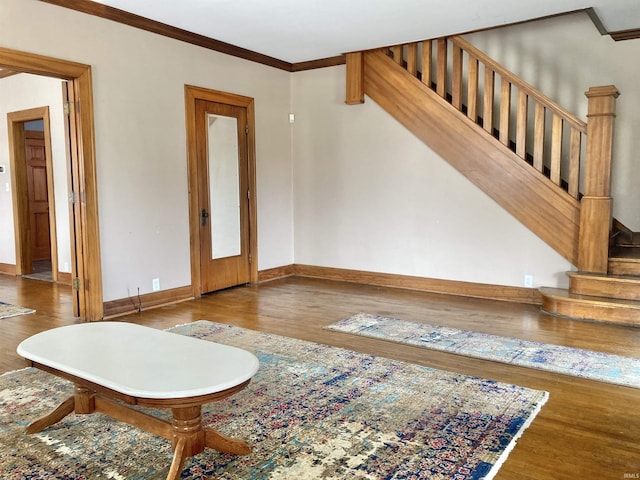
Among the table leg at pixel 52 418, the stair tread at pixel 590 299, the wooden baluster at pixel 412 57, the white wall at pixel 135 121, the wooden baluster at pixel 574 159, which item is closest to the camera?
the table leg at pixel 52 418

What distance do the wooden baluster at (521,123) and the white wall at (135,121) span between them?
3129 millimetres

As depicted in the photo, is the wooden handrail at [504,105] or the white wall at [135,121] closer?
the white wall at [135,121]

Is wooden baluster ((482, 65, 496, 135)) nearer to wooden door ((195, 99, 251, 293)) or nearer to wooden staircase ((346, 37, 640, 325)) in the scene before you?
wooden staircase ((346, 37, 640, 325))

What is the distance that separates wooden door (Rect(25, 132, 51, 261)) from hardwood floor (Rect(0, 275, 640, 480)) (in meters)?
0.93

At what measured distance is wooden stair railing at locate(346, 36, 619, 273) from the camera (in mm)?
4551

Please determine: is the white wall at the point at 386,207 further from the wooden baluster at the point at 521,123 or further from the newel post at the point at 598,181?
the wooden baluster at the point at 521,123

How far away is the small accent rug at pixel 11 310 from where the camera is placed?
4.71m

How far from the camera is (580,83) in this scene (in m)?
5.32

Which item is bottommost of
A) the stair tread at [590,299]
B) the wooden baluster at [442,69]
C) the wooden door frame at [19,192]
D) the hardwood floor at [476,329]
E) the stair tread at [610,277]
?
the hardwood floor at [476,329]

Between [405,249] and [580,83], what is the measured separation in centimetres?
259

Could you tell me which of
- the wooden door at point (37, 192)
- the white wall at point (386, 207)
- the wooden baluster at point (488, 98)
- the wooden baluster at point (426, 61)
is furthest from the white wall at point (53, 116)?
the wooden baluster at point (488, 98)

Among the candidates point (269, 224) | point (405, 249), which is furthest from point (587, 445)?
point (269, 224)

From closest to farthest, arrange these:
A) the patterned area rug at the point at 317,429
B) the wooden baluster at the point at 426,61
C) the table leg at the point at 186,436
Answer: the table leg at the point at 186,436, the patterned area rug at the point at 317,429, the wooden baluster at the point at 426,61

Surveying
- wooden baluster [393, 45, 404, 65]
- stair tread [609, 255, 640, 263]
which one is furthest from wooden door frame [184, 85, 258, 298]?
stair tread [609, 255, 640, 263]
